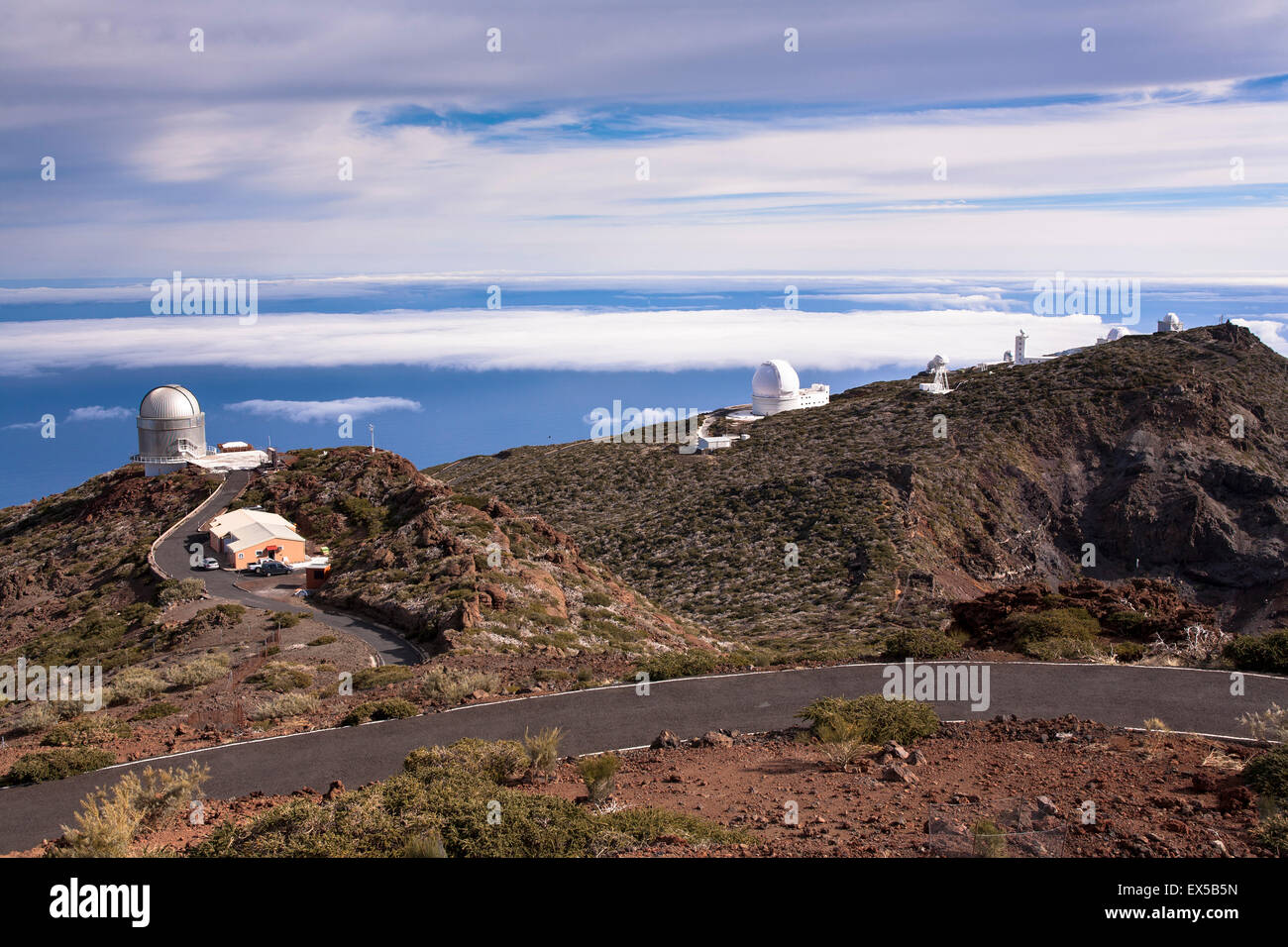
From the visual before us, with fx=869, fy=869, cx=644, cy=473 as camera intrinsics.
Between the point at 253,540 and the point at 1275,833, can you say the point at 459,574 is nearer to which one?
the point at 253,540

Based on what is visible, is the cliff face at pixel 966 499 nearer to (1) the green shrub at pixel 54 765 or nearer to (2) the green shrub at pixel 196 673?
(2) the green shrub at pixel 196 673

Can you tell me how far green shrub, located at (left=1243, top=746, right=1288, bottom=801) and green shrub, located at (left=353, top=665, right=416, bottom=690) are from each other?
13.1 metres

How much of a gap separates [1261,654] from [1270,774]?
7310mm

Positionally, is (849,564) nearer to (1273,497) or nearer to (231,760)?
(1273,497)

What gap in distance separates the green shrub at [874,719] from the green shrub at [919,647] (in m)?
4.24

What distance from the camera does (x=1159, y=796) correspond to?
894cm

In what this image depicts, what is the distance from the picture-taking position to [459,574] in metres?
23.7

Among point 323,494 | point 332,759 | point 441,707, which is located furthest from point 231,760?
point 323,494

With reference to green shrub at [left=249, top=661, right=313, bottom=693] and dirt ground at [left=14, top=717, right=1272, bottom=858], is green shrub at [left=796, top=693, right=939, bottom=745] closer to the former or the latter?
dirt ground at [left=14, top=717, right=1272, bottom=858]

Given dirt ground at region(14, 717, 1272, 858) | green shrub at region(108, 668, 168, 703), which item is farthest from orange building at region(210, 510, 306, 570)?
dirt ground at region(14, 717, 1272, 858)

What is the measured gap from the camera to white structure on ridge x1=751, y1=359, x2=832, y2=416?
220 ft

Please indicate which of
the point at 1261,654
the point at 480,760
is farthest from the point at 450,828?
the point at 1261,654

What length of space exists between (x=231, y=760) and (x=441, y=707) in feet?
10.6

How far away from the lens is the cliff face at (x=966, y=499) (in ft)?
113
